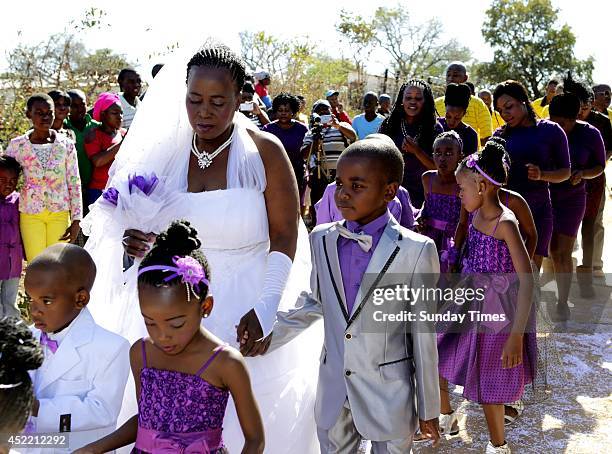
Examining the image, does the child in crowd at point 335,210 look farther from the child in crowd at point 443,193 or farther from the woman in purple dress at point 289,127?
the woman in purple dress at point 289,127

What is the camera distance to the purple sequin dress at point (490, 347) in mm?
3979

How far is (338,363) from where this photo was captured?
3057 mm

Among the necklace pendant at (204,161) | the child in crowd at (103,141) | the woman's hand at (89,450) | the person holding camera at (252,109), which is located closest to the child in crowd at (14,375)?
the woman's hand at (89,450)

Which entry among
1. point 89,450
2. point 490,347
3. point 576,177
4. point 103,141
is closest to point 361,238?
point 89,450

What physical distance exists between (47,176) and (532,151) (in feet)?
13.2

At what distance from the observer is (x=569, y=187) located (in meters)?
6.77

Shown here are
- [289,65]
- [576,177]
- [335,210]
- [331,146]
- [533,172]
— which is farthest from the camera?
[289,65]

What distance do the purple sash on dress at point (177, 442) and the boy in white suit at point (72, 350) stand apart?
300mm

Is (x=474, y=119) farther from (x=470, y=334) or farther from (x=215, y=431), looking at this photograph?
(x=215, y=431)

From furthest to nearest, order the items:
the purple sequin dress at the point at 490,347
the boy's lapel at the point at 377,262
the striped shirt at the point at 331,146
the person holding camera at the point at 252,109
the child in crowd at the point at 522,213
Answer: the striped shirt at the point at 331,146 < the person holding camera at the point at 252,109 < the child in crowd at the point at 522,213 < the purple sequin dress at the point at 490,347 < the boy's lapel at the point at 377,262

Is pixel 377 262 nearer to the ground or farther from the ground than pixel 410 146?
nearer to the ground

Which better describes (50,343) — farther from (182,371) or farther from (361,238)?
(361,238)

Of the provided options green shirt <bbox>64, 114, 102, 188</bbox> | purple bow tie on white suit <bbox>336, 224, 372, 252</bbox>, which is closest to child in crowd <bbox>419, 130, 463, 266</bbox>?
purple bow tie on white suit <bbox>336, 224, 372, 252</bbox>

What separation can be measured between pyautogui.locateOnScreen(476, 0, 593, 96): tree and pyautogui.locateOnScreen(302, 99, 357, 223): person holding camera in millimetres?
34466
